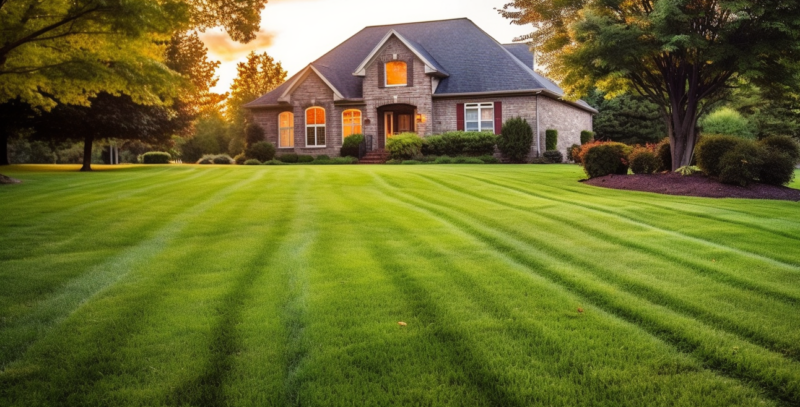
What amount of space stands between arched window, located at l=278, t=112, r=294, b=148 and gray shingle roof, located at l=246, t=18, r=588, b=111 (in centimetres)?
107

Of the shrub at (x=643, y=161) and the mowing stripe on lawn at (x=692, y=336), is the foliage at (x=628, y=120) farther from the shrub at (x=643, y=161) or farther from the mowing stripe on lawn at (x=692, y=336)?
the mowing stripe on lawn at (x=692, y=336)

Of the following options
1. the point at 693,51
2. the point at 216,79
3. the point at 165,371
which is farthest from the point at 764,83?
the point at 216,79

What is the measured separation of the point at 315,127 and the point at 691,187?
22.3 metres

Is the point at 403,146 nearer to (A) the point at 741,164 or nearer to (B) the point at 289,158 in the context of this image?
(B) the point at 289,158

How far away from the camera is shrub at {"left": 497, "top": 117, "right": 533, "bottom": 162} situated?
25828 mm

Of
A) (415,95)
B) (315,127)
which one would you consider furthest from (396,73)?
(315,127)

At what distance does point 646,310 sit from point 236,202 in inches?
282

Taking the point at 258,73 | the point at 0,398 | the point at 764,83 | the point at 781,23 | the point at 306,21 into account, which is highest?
the point at 258,73

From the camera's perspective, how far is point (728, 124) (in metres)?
33.0

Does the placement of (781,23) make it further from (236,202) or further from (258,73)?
(258,73)

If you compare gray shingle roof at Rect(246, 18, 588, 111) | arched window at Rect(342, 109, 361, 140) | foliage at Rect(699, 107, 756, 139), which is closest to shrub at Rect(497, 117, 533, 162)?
gray shingle roof at Rect(246, 18, 588, 111)

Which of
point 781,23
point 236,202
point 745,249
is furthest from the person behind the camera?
point 781,23

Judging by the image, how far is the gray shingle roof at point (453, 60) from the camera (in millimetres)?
28047

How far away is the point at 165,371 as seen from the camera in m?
2.97
